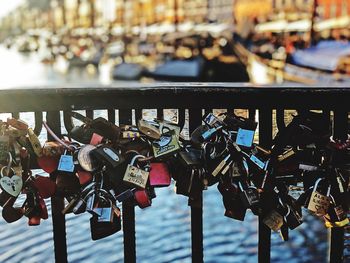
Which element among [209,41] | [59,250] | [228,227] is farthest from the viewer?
[209,41]

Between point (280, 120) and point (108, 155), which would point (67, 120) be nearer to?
point (108, 155)

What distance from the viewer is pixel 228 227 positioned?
4.18m

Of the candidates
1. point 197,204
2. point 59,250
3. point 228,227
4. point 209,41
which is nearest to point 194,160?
point 197,204

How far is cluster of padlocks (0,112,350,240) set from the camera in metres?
2.38

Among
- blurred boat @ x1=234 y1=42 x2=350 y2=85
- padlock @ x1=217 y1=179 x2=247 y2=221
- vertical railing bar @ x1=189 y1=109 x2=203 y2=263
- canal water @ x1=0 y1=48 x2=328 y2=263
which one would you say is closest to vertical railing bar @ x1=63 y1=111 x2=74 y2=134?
vertical railing bar @ x1=189 y1=109 x2=203 y2=263

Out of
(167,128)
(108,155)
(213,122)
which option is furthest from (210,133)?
(108,155)

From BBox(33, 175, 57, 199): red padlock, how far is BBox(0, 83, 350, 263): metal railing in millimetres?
69

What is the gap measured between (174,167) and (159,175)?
0.25 feet

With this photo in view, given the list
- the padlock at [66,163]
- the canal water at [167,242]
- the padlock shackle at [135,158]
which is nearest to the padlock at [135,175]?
the padlock shackle at [135,158]

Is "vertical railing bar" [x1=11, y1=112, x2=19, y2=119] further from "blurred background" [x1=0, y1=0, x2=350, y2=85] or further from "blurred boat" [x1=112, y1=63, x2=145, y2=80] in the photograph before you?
"blurred boat" [x1=112, y1=63, x2=145, y2=80]

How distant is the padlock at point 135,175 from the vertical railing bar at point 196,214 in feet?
0.83

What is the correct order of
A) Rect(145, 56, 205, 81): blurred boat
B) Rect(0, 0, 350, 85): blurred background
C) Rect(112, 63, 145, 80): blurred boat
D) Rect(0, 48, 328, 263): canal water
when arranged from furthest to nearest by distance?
1. Rect(112, 63, 145, 80): blurred boat
2. Rect(145, 56, 205, 81): blurred boat
3. Rect(0, 0, 350, 85): blurred background
4. Rect(0, 48, 328, 263): canal water

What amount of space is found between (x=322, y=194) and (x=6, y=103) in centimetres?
129

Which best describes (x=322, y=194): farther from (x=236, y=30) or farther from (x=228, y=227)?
(x=236, y=30)
